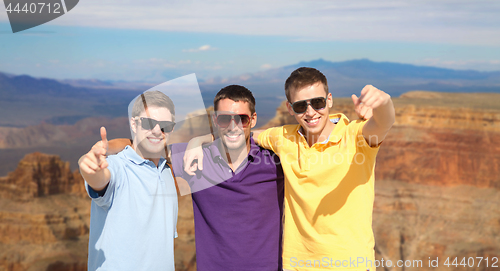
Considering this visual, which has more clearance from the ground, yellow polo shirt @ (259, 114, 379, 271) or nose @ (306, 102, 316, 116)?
nose @ (306, 102, 316, 116)

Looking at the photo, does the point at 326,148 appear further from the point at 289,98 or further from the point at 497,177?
the point at 497,177

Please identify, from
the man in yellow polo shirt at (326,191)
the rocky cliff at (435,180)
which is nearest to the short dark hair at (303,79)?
the man in yellow polo shirt at (326,191)

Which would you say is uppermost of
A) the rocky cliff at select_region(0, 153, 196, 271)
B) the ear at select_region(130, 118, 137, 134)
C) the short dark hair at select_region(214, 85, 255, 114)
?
the short dark hair at select_region(214, 85, 255, 114)

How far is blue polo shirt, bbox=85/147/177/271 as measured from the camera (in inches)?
113

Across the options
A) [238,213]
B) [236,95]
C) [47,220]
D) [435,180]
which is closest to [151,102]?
[236,95]

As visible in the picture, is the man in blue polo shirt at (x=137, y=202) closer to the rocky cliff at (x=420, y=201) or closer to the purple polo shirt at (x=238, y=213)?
the purple polo shirt at (x=238, y=213)

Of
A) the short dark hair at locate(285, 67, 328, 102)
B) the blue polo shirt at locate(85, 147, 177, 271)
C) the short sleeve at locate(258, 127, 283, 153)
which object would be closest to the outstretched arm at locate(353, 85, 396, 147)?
the short dark hair at locate(285, 67, 328, 102)

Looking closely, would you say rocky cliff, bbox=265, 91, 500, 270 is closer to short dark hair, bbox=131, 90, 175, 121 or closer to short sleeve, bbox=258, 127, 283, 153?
short sleeve, bbox=258, 127, 283, 153

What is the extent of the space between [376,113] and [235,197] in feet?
4.92

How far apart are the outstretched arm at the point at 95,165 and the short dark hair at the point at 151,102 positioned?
61cm

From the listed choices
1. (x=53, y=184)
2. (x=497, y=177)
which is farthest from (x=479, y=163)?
(x=53, y=184)

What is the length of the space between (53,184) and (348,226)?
28.5m

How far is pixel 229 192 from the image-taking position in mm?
3463

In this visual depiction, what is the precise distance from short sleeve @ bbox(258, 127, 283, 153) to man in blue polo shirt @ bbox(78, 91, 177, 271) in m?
0.96
